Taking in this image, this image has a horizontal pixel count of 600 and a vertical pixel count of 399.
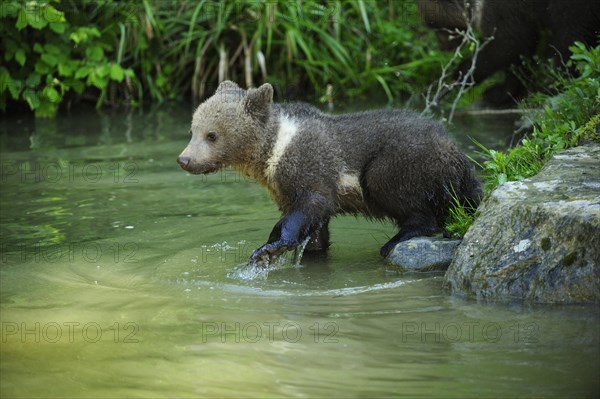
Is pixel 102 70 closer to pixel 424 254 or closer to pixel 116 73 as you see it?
pixel 116 73

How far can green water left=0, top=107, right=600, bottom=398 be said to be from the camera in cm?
435

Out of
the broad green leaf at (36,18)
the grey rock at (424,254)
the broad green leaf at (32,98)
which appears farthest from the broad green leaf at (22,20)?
the grey rock at (424,254)

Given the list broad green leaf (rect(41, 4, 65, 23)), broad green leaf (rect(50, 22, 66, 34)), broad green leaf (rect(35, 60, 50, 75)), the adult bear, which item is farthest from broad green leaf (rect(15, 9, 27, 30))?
the adult bear

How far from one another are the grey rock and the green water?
A: 14 cm

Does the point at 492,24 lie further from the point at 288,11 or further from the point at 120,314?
the point at 120,314

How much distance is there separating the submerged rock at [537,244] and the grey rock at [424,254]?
1.42 feet

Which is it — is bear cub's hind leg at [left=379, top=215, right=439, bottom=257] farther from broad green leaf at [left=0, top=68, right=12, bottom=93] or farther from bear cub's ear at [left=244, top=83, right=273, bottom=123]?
broad green leaf at [left=0, top=68, right=12, bottom=93]

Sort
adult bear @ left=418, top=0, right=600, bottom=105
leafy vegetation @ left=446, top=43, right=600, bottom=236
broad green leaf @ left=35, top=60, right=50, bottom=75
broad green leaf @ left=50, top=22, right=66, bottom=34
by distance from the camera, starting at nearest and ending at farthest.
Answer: leafy vegetation @ left=446, top=43, right=600, bottom=236 < adult bear @ left=418, top=0, right=600, bottom=105 < broad green leaf @ left=50, top=22, right=66, bottom=34 < broad green leaf @ left=35, top=60, right=50, bottom=75

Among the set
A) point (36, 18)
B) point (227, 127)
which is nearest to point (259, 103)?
point (227, 127)

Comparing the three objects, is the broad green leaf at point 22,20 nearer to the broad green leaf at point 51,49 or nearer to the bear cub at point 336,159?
the broad green leaf at point 51,49

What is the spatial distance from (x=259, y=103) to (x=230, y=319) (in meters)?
1.93

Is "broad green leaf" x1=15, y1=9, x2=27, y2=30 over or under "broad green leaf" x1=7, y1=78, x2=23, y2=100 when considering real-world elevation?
over

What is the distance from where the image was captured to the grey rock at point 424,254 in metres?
6.24

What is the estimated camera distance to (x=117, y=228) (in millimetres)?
7582
